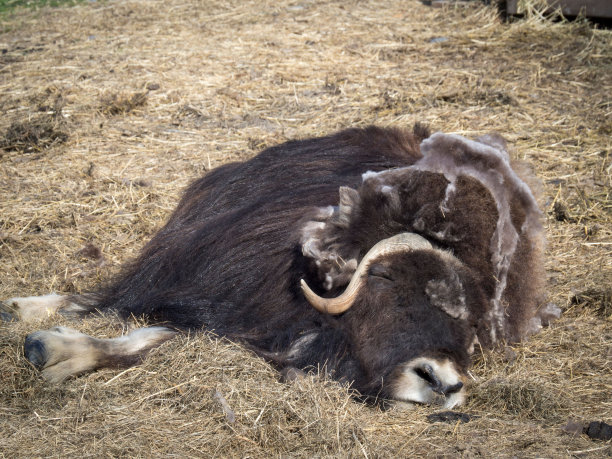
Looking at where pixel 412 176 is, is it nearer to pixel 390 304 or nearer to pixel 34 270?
pixel 390 304

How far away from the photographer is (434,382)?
2898mm

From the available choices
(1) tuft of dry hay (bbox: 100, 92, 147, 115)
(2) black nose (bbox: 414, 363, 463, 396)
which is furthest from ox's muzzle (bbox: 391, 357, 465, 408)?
(1) tuft of dry hay (bbox: 100, 92, 147, 115)

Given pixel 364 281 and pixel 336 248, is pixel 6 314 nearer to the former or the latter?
pixel 336 248

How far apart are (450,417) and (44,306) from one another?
232 centimetres

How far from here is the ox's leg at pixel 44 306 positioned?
12.3 ft

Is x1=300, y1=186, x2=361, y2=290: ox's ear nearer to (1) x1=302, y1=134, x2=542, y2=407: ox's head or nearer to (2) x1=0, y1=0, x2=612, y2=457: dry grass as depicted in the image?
(1) x1=302, y1=134, x2=542, y2=407: ox's head

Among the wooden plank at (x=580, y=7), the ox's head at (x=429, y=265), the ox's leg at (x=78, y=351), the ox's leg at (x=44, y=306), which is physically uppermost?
the wooden plank at (x=580, y=7)

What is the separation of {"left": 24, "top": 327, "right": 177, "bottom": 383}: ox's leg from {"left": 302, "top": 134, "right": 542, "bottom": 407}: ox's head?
92 centimetres

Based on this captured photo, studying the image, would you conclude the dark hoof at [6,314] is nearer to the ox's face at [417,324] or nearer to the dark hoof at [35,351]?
the dark hoof at [35,351]

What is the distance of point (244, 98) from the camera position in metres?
6.89

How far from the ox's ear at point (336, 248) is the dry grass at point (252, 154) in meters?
0.51

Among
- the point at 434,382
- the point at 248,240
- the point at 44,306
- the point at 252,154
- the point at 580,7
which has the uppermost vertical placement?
the point at 580,7

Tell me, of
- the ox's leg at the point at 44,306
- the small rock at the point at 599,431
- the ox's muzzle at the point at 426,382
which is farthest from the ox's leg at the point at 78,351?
the small rock at the point at 599,431

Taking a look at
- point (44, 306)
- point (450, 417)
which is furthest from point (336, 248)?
point (44, 306)
